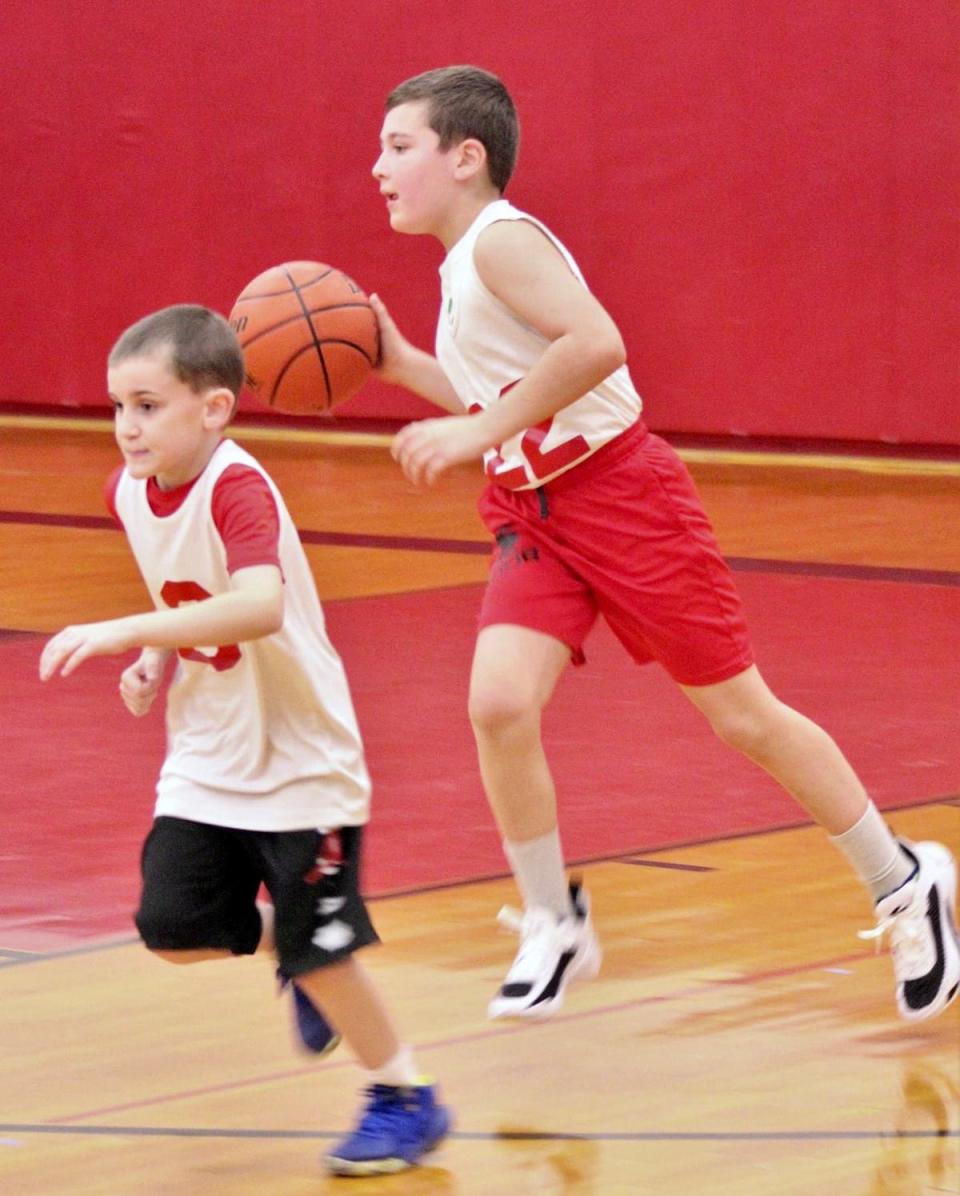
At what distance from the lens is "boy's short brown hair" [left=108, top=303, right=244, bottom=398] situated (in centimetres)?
350

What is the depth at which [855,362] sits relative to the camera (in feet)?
39.2

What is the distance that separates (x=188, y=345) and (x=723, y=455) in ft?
29.9

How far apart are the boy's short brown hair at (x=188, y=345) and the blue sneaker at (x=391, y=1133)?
0.98 metres

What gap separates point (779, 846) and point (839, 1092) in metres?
1.66

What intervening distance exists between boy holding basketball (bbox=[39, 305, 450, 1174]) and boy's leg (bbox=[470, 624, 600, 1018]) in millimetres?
690

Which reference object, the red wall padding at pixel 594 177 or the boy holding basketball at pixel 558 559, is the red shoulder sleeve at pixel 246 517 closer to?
the boy holding basketball at pixel 558 559

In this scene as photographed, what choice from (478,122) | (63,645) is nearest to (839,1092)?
(63,645)

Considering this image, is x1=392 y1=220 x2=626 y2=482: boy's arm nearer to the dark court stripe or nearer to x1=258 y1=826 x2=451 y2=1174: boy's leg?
x1=258 y1=826 x2=451 y2=1174: boy's leg

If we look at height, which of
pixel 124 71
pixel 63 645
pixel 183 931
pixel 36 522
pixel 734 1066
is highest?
pixel 63 645

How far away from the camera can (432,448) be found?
401 centimetres

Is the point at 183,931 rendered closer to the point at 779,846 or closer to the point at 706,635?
the point at 706,635

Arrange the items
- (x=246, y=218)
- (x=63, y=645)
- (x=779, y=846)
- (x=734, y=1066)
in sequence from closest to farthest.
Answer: (x=63, y=645), (x=734, y=1066), (x=779, y=846), (x=246, y=218)

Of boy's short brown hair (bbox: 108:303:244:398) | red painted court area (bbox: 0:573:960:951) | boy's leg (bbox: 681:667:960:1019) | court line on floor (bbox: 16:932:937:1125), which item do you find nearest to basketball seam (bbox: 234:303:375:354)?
boy's leg (bbox: 681:667:960:1019)

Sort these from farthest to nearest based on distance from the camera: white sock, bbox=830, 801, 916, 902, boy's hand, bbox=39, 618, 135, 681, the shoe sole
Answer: white sock, bbox=830, 801, 916, 902 < the shoe sole < boy's hand, bbox=39, 618, 135, 681
